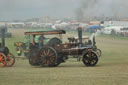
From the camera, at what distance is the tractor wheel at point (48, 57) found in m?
17.0

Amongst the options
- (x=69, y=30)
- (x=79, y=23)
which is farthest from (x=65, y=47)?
(x=69, y=30)

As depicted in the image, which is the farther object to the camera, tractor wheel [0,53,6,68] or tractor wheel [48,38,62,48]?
tractor wheel [0,53,6,68]

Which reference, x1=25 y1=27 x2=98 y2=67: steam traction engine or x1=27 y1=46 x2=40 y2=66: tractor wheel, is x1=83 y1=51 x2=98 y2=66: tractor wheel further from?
x1=27 y1=46 x2=40 y2=66: tractor wheel

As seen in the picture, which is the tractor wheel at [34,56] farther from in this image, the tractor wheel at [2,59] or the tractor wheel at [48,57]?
the tractor wheel at [2,59]

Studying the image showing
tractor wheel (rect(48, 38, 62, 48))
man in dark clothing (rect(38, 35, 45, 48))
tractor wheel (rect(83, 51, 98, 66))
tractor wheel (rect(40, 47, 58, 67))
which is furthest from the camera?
man in dark clothing (rect(38, 35, 45, 48))

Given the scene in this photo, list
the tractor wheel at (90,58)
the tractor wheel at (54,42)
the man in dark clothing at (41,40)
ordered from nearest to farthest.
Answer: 1. the tractor wheel at (90,58)
2. the tractor wheel at (54,42)
3. the man in dark clothing at (41,40)

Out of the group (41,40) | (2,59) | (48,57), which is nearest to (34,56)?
(48,57)

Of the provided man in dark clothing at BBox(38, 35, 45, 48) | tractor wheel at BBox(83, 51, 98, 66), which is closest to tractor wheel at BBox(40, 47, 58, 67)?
man in dark clothing at BBox(38, 35, 45, 48)

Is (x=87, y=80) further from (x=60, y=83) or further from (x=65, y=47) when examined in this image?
(x=65, y=47)

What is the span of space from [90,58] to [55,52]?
1.84 meters

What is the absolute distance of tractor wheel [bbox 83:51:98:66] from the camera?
17266 millimetres

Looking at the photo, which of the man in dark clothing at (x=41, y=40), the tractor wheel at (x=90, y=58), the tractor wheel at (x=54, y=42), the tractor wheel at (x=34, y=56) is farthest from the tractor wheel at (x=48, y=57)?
the tractor wheel at (x=90, y=58)

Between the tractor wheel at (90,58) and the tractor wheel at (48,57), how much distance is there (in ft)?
5.20

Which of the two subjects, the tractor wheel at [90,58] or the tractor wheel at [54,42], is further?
the tractor wheel at [54,42]
